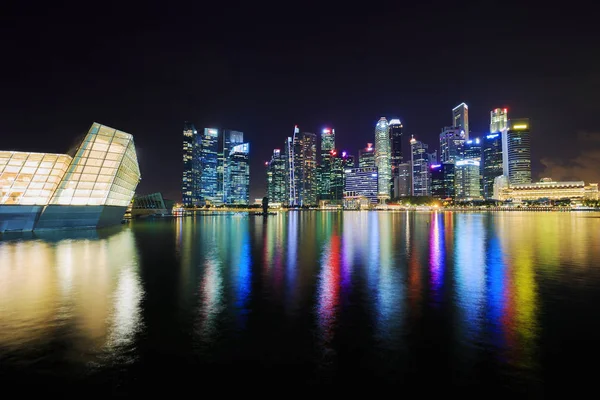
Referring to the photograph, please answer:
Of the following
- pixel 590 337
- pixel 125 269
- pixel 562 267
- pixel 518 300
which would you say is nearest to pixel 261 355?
pixel 590 337

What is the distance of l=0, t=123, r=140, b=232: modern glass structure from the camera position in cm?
4350

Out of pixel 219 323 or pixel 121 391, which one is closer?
pixel 121 391

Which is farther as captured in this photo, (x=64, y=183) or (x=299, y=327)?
(x=64, y=183)

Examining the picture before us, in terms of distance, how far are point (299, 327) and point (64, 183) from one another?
46.2 meters

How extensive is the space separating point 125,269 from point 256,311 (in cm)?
1087

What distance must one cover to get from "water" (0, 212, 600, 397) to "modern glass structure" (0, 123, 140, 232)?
2862 cm

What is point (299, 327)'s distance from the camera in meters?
10.4

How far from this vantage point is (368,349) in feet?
28.8

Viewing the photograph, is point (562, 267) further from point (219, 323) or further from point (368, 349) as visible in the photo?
point (219, 323)

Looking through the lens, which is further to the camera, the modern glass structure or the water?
the modern glass structure

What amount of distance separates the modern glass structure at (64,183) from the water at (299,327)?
28621mm

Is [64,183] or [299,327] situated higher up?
[64,183]

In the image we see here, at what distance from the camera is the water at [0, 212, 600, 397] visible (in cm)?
738

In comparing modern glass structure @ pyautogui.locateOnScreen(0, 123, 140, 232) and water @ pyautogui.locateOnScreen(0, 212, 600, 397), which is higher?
modern glass structure @ pyautogui.locateOnScreen(0, 123, 140, 232)
